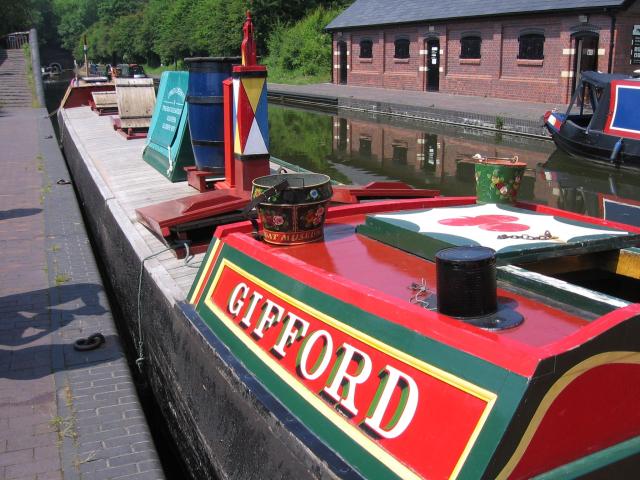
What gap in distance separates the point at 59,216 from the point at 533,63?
1919cm

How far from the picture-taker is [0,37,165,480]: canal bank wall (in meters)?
3.67

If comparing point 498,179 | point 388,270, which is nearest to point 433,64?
point 498,179

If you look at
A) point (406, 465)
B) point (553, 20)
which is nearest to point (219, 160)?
point (406, 465)

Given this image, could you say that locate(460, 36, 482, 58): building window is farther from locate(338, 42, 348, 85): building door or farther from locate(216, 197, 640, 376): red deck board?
locate(216, 197, 640, 376): red deck board

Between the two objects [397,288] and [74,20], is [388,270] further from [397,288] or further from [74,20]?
[74,20]

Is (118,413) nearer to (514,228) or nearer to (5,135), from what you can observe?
(514,228)

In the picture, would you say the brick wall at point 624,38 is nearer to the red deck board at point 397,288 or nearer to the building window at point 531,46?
the building window at point 531,46

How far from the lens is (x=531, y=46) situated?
943 inches

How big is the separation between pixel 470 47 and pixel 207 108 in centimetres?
2076

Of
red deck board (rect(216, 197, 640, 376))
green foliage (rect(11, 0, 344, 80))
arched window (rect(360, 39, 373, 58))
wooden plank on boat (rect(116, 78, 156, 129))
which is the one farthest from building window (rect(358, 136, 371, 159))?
green foliage (rect(11, 0, 344, 80))

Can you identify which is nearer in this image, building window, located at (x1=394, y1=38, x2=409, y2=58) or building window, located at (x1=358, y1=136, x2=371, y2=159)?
building window, located at (x1=358, y1=136, x2=371, y2=159)

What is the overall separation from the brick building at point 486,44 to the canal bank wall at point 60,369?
18.1 metres

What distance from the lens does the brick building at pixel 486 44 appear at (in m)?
21.2

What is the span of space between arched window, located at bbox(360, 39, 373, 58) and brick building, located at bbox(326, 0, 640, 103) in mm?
49
